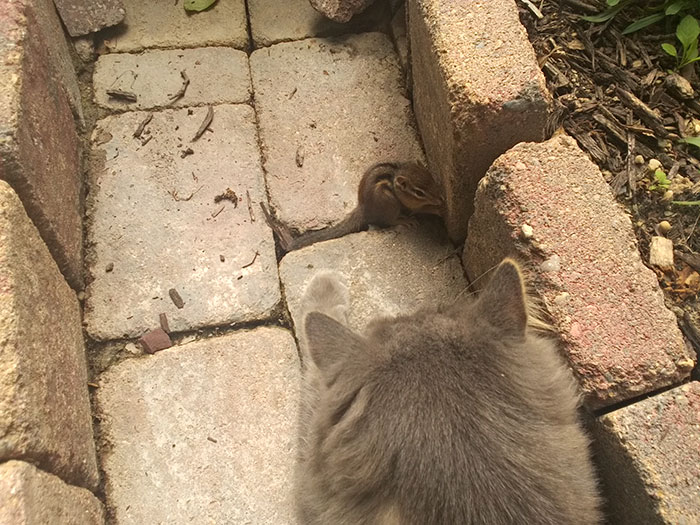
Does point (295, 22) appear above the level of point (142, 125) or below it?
above

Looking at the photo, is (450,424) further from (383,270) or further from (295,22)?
(295,22)

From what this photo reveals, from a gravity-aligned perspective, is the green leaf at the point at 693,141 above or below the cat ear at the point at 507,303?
below

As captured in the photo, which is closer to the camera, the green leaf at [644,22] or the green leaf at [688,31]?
the green leaf at [688,31]

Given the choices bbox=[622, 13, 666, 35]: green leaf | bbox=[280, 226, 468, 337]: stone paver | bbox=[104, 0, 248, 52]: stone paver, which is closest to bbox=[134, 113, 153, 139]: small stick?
bbox=[104, 0, 248, 52]: stone paver

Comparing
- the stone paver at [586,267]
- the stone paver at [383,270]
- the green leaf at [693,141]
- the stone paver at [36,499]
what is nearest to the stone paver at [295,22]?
the stone paver at [383,270]

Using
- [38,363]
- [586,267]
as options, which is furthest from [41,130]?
[586,267]

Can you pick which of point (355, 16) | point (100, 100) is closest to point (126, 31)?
point (100, 100)

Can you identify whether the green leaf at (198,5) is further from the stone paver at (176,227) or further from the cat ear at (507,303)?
the cat ear at (507,303)
